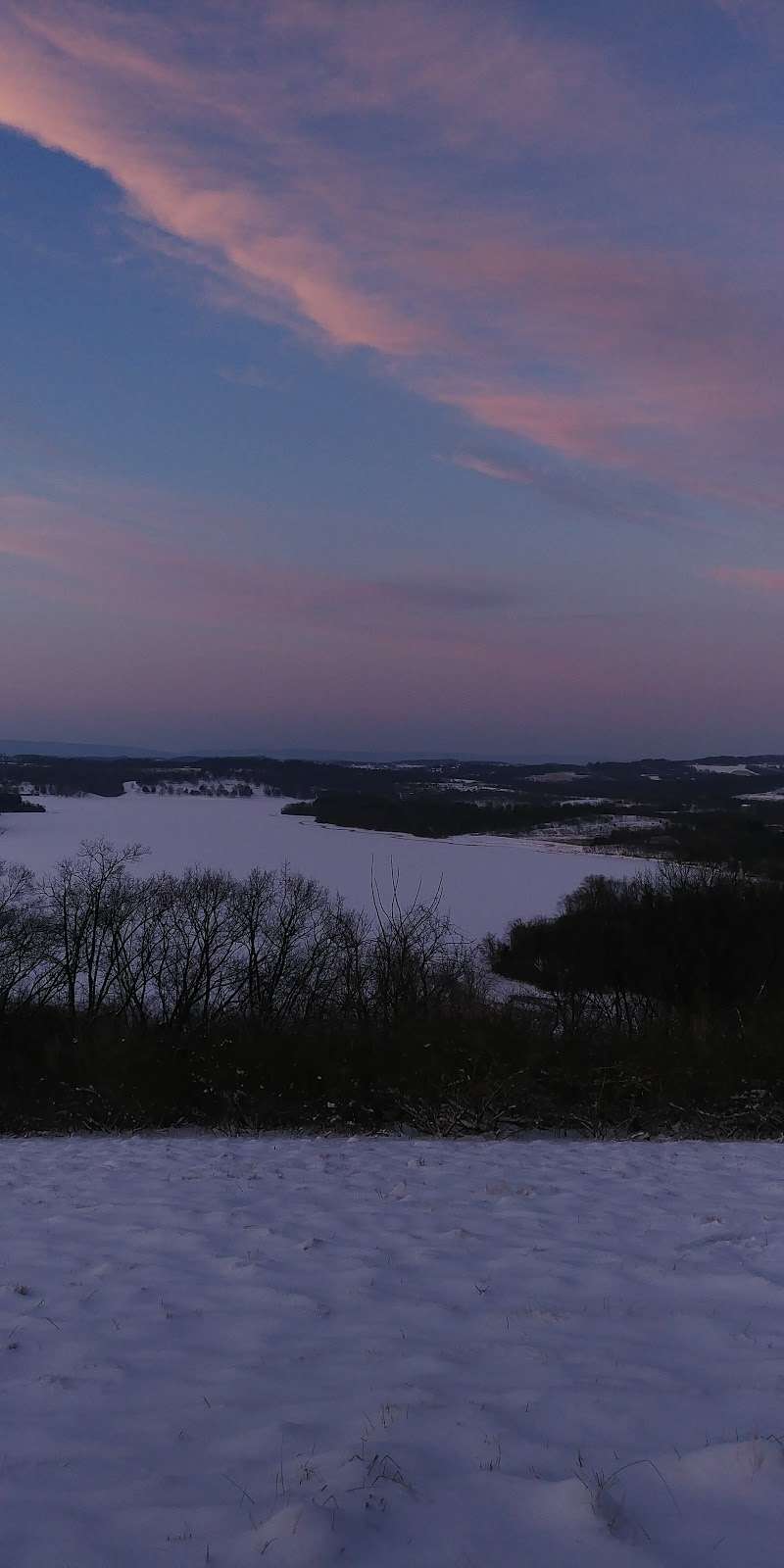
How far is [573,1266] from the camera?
636 cm

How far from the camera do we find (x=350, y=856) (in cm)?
8788

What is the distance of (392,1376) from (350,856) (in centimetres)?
8345

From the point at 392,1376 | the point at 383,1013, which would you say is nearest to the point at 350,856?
the point at 383,1013

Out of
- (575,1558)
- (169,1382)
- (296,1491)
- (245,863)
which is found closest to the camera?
(575,1558)

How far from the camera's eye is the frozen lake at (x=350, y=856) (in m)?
65.8

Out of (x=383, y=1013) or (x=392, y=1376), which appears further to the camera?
(x=383, y=1013)

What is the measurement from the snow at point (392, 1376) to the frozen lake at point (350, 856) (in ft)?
151

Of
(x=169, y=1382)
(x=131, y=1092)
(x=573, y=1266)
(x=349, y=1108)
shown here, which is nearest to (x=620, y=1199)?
(x=573, y=1266)

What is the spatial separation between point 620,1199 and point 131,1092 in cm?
970

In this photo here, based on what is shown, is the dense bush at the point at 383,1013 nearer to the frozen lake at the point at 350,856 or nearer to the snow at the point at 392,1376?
the frozen lake at the point at 350,856

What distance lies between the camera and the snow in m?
3.29

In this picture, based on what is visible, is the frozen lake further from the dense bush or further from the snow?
the snow

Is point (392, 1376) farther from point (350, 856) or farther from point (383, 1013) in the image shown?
point (350, 856)

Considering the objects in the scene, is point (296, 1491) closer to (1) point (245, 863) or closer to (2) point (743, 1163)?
(2) point (743, 1163)
